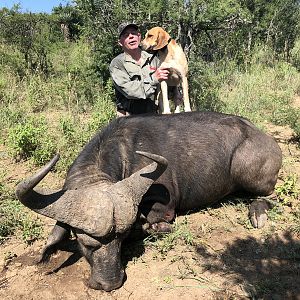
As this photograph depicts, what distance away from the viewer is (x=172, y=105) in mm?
7535

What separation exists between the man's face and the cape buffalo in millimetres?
1607

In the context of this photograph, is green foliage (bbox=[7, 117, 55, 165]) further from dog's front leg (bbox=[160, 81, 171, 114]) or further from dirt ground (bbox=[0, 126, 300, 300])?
dog's front leg (bbox=[160, 81, 171, 114])

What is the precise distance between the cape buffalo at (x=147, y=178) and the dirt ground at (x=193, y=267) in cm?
20

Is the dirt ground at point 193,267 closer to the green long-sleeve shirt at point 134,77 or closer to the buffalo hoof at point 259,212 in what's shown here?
the buffalo hoof at point 259,212

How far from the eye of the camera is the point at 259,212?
4.36 meters

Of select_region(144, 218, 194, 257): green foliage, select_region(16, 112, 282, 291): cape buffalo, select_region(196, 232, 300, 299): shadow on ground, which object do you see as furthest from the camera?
select_region(144, 218, 194, 257): green foliage

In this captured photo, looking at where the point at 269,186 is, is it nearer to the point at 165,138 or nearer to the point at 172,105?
the point at 165,138

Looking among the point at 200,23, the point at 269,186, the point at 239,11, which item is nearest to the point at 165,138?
the point at 269,186

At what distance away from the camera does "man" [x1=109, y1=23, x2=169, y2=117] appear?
552 cm

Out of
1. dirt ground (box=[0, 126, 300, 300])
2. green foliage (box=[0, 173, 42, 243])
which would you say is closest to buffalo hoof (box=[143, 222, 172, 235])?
dirt ground (box=[0, 126, 300, 300])

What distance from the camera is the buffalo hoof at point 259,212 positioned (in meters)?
4.23

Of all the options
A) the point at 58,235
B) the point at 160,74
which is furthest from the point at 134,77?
the point at 58,235

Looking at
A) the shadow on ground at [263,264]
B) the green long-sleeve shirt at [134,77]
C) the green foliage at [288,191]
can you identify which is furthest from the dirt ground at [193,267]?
the green long-sleeve shirt at [134,77]

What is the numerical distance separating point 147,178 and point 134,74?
A: 8.94 feet
